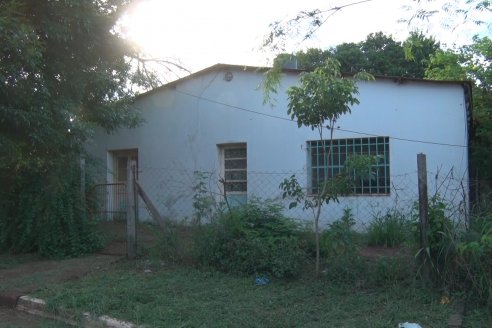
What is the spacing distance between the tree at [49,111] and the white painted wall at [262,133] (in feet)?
6.43

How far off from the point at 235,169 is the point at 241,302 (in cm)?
743

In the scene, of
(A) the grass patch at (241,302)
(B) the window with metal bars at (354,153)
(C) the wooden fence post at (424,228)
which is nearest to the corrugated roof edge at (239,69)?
(B) the window with metal bars at (354,153)

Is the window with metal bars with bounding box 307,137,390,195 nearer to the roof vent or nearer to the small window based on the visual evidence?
the small window

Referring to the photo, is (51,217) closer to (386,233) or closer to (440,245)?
(386,233)

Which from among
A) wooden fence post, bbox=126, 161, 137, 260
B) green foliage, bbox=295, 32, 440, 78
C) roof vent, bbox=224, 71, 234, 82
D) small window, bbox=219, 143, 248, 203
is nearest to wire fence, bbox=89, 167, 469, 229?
small window, bbox=219, 143, 248, 203

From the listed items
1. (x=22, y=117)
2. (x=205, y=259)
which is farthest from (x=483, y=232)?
(x=22, y=117)

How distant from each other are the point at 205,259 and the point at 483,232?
3.75 meters

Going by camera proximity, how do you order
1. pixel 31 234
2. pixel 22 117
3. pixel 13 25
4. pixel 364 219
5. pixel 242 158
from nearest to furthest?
pixel 13 25
pixel 22 117
pixel 31 234
pixel 364 219
pixel 242 158

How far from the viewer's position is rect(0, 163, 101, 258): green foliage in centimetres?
941

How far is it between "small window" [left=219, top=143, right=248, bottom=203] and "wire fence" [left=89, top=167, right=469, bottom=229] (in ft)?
0.50

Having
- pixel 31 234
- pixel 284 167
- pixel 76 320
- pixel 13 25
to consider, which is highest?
pixel 13 25

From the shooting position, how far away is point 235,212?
7.52m

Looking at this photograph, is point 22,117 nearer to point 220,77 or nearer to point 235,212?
point 235,212

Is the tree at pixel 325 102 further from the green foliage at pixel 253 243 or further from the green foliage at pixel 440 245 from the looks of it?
the green foliage at pixel 440 245
